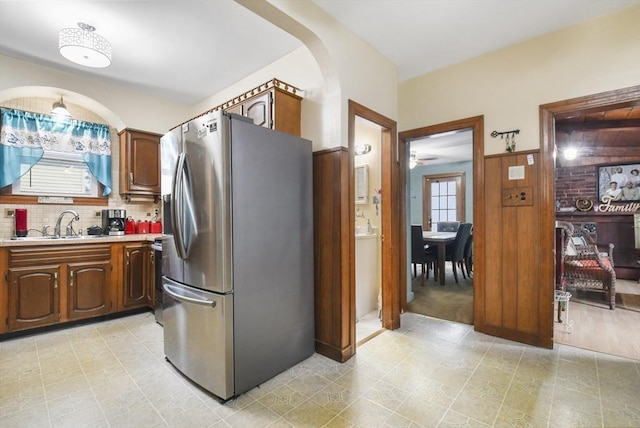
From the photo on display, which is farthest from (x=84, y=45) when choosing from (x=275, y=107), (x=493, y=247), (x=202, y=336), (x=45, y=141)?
(x=493, y=247)

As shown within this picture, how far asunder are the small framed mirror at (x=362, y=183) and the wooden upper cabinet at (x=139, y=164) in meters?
2.76

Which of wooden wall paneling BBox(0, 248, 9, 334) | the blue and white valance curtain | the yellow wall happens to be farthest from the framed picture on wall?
wooden wall paneling BBox(0, 248, 9, 334)

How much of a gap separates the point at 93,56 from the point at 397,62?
9.17 ft

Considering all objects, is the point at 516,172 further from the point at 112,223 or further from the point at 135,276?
the point at 112,223

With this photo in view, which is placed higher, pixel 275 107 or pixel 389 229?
pixel 275 107

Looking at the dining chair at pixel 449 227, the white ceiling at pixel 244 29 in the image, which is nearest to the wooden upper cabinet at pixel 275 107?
the white ceiling at pixel 244 29

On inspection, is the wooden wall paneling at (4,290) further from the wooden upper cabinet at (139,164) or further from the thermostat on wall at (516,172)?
the thermostat on wall at (516,172)

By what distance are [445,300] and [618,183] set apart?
4.13m

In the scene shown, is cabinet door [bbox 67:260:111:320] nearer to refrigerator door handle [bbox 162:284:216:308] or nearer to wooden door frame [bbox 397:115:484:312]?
refrigerator door handle [bbox 162:284:216:308]

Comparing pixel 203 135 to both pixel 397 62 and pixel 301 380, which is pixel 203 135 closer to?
pixel 301 380

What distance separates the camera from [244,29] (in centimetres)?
254

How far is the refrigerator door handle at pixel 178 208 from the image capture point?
198cm

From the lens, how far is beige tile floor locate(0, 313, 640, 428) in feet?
5.47

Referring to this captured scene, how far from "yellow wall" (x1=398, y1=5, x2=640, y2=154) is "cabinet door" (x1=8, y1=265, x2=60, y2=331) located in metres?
4.05
